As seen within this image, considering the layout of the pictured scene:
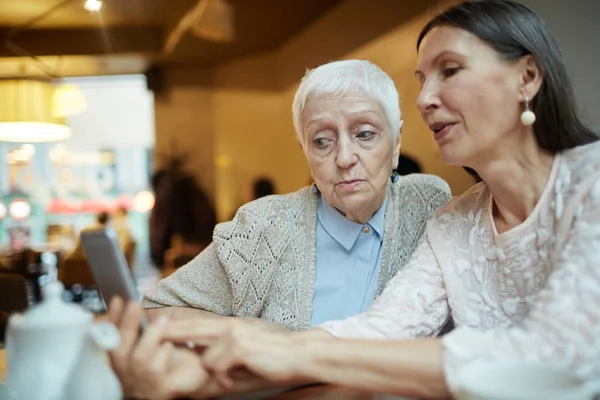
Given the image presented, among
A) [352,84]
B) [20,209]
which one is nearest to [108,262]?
[352,84]

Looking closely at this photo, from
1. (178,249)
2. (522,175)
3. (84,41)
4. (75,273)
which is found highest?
(84,41)

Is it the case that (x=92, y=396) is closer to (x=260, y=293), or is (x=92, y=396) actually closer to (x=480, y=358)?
Answer: (x=480, y=358)

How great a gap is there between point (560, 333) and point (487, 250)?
0.43 m

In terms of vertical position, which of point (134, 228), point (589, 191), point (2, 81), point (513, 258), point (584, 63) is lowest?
point (134, 228)

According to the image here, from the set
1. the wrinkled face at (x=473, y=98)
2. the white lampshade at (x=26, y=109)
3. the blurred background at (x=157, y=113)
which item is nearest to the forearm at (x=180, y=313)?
the wrinkled face at (x=473, y=98)

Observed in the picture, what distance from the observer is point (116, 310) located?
1.00 metres

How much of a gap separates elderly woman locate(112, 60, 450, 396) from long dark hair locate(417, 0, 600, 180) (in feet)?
1.56

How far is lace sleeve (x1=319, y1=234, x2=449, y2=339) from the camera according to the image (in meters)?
1.36

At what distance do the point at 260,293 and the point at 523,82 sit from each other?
36.8 inches

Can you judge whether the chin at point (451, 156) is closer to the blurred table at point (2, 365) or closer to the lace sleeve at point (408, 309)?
the lace sleeve at point (408, 309)

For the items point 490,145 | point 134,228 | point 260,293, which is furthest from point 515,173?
point 134,228

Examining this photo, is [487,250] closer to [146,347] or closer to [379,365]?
[379,365]

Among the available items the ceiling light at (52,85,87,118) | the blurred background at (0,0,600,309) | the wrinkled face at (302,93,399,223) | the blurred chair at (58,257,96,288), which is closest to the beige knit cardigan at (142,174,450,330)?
the wrinkled face at (302,93,399,223)

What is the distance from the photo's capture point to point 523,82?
1.32m
